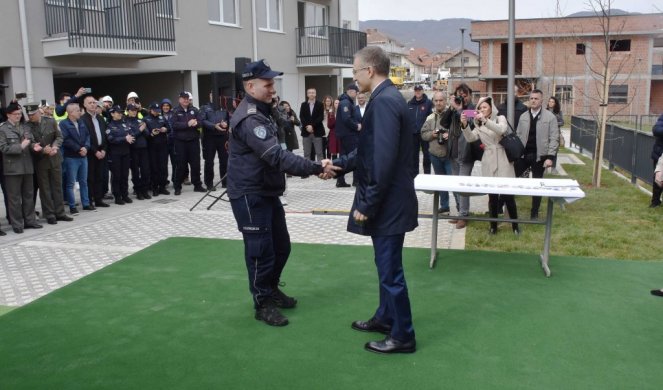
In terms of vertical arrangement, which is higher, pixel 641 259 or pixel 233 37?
pixel 233 37

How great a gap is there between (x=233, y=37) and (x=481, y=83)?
34359mm

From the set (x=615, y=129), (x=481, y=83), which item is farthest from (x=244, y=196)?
(x=481, y=83)

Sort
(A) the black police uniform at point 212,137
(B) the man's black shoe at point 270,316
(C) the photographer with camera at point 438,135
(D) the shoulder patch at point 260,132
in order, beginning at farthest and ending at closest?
1. (A) the black police uniform at point 212,137
2. (C) the photographer with camera at point 438,135
3. (B) the man's black shoe at point 270,316
4. (D) the shoulder patch at point 260,132

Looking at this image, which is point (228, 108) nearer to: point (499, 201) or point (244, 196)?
point (499, 201)

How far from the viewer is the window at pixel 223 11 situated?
802 inches

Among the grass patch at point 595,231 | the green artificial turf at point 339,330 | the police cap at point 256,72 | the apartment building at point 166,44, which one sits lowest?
the grass patch at point 595,231

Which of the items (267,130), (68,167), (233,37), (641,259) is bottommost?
(641,259)

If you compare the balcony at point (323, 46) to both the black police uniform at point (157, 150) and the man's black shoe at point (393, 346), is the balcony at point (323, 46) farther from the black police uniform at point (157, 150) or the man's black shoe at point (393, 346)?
the man's black shoe at point (393, 346)

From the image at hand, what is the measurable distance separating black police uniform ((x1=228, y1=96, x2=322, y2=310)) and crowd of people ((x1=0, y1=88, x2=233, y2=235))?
4966mm

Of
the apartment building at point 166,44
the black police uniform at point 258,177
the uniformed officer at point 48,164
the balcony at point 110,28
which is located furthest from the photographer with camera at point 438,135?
the balcony at point 110,28

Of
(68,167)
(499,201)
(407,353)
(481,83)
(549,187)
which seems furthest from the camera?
(481,83)

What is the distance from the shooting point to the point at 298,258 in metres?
6.58

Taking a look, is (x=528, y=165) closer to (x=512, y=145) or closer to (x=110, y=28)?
(x=512, y=145)

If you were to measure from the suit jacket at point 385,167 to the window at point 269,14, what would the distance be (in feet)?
63.7
